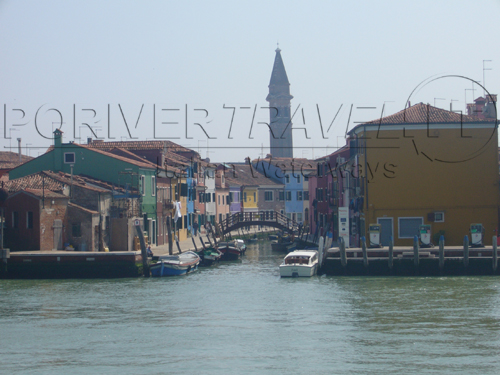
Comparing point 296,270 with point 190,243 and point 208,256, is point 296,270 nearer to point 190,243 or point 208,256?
point 208,256

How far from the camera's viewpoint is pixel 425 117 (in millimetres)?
41406

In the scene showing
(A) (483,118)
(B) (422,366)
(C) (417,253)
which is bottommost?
(B) (422,366)

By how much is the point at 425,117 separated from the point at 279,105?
87.2m

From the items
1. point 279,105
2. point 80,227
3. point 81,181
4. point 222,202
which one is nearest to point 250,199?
point 222,202

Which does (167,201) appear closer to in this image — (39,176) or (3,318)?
(39,176)

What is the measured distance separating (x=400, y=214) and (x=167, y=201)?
17.1m

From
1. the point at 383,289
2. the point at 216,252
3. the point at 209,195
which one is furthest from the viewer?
the point at 209,195

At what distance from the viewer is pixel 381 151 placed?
41344 millimetres

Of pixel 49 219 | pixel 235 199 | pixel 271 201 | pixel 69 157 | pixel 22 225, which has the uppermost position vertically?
pixel 69 157

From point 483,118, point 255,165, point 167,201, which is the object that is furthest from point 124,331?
point 255,165

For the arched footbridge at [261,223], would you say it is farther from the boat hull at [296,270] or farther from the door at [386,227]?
the boat hull at [296,270]

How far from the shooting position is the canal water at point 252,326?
19.2 m

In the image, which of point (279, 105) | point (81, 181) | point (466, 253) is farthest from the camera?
point (279, 105)

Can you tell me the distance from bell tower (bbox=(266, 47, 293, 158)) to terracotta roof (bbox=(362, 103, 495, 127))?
83684 millimetres
